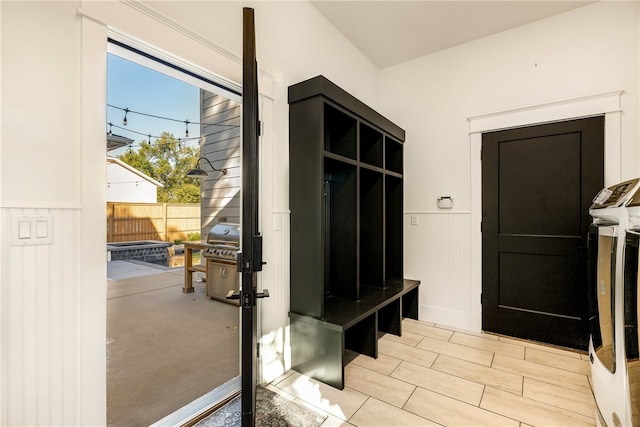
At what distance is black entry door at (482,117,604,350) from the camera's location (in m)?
2.50

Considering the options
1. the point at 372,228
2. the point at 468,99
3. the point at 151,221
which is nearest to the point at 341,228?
the point at 372,228

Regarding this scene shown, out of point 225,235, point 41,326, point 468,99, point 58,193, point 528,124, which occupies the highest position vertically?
point 468,99

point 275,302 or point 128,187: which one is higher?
point 128,187

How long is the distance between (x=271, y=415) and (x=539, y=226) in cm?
270

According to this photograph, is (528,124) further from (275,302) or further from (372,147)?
(275,302)

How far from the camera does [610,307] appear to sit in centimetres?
121

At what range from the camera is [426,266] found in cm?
327

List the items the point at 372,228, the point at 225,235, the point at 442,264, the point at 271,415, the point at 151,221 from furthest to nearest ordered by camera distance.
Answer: the point at 151,221, the point at 225,235, the point at 442,264, the point at 372,228, the point at 271,415

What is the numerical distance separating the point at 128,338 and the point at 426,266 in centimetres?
310

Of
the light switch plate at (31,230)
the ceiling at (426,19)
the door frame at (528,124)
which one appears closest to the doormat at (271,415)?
the light switch plate at (31,230)

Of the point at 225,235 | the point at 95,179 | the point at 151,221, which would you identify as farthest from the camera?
the point at 151,221

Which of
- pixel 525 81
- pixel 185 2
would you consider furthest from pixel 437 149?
pixel 185 2

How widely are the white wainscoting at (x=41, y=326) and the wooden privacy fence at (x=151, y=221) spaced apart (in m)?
4.95

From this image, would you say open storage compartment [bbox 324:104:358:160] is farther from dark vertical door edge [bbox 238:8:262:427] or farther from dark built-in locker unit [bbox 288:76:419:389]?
dark vertical door edge [bbox 238:8:262:427]
